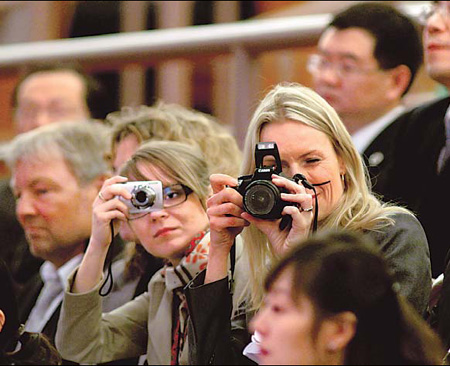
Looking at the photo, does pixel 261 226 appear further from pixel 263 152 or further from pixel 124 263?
pixel 124 263

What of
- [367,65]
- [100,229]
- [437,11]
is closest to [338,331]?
[100,229]

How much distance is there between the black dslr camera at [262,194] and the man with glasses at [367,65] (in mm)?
1158

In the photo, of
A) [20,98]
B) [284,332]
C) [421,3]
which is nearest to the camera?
[284,332]

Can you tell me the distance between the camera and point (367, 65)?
122 inches

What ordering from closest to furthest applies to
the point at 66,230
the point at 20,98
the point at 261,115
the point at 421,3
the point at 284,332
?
the point at 284,332, the point at 261,115, the point at 66,230, the point at 421,3, the point at 20,98

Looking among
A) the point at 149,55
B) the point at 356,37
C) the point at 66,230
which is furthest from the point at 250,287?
the point at 149,55

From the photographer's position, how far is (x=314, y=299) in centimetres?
140

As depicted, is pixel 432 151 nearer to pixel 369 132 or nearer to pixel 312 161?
pixel 369 132

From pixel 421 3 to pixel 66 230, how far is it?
4.65ft

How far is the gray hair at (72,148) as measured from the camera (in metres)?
2.97

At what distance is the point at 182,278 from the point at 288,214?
463 mm

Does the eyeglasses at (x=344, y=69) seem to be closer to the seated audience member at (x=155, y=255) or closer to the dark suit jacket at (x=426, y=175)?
the dark suit jacket at (x=426, y=175)

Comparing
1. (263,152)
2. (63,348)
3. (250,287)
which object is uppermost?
(263,152)

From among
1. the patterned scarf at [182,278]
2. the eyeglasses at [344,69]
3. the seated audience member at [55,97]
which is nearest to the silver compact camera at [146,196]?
the patterned scarf at [182,278]
